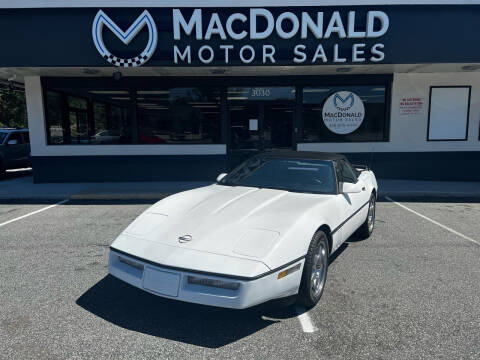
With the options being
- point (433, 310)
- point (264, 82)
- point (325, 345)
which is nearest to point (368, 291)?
point (433, 310)

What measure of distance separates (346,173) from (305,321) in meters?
2.41

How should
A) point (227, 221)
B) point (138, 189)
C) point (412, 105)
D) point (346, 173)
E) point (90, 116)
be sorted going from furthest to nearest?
1. point (90, 116)
2. point (412, 105)
3. point (138, 189)
4. point (346, 173)
5. point (227, 221)

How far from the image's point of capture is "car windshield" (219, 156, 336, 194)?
13.7 feet

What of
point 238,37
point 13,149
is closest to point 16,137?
point 13,149

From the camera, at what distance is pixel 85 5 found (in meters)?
8.73

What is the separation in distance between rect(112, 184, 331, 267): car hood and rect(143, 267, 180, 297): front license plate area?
5.3 inches

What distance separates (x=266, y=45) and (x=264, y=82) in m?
1.99

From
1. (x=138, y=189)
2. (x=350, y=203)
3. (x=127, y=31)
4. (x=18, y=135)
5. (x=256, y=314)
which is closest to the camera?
(x=256, y=314)

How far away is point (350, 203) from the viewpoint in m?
4.24

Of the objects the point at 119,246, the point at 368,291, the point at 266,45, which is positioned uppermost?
the point at 266,45

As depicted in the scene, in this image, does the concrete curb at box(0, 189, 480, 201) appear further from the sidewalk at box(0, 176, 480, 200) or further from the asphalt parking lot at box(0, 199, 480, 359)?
the asphalt parking lot at box(0, 199, 480, 359)

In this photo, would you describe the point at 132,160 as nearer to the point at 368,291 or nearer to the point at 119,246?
the point at 119,246

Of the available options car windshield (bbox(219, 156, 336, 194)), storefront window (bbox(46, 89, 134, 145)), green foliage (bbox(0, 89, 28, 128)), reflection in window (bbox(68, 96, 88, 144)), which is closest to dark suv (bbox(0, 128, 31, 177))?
storefront window (bbox(46, 89, 134, 145))

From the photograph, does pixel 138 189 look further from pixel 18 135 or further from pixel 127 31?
pixel 18 135
